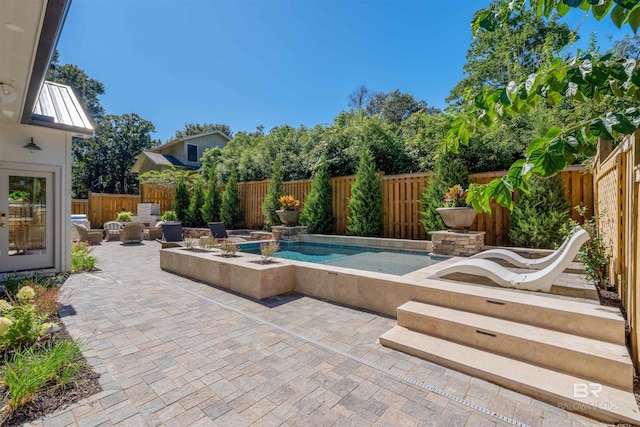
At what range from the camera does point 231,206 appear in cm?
1374

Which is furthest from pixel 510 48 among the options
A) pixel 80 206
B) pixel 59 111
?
pixel 80 206

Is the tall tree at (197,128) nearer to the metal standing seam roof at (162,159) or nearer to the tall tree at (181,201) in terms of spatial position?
the metal standing seam roof at (162,159)

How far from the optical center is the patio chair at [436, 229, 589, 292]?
128 inches

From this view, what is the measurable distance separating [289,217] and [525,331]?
8481 millimetres

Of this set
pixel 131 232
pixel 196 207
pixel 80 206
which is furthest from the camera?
pixel 80 206

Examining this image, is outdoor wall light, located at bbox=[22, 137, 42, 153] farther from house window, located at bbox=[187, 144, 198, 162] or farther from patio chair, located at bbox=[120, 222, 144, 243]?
house window, located at bbox=[187, 144, 198, 162]

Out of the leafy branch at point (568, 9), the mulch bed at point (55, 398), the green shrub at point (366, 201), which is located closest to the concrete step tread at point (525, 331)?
the leafy branch at point (568, 9)

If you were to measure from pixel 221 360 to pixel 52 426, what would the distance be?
3.94 feet

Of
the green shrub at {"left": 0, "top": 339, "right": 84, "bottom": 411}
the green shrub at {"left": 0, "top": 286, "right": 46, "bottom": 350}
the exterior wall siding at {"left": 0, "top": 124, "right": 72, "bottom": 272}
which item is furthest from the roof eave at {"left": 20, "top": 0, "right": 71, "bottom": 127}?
the green shrub at {"left": 0, "top": 339, "right": 84, "bottom": 411}

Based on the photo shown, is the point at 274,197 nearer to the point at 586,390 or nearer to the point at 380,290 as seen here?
the point at 380,290

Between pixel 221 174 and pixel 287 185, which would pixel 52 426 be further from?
pixel 221 174

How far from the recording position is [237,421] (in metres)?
1.99

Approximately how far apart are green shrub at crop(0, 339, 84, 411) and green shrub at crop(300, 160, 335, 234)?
8122 mm

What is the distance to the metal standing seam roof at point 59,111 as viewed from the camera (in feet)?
18.3
